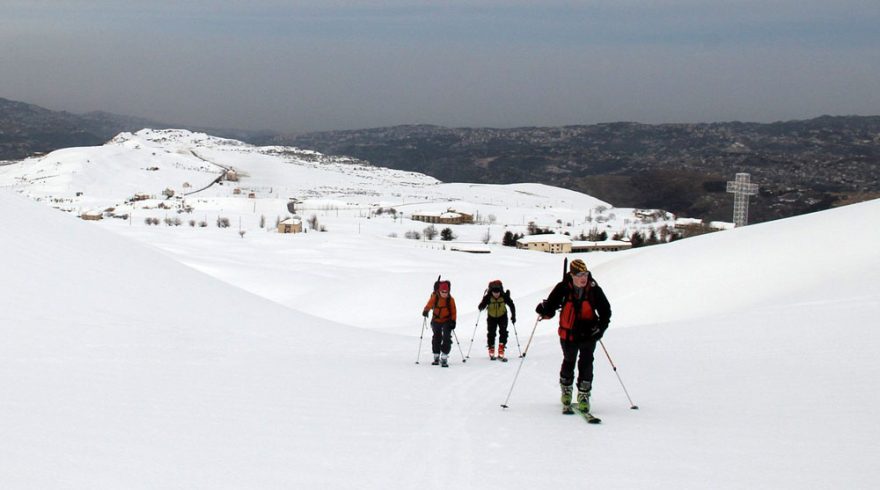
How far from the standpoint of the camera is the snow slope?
197 inches

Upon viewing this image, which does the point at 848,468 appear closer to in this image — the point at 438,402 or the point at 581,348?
the point at 581,348

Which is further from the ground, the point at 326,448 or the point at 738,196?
the point at 738,196

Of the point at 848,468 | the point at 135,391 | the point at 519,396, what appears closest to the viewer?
the point at 848,468

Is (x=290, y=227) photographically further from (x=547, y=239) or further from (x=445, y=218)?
(x=445, y=218)

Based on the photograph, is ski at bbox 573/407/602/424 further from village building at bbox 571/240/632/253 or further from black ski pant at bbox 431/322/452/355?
village building at bbox 571/240/632/253

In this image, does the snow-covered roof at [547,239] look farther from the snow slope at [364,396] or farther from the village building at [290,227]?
the snow slope at [364,396]

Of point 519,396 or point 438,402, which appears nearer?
point 438,402

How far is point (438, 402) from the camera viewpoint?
773cm

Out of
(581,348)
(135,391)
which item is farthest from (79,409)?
(581,348)

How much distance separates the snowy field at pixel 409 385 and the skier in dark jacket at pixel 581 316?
1.54 ft

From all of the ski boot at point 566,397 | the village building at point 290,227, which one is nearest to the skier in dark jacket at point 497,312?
the ski boot at point 566,397

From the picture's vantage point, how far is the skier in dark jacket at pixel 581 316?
6.88 metres

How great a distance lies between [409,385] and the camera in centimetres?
873

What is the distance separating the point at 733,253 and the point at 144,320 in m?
16.4
